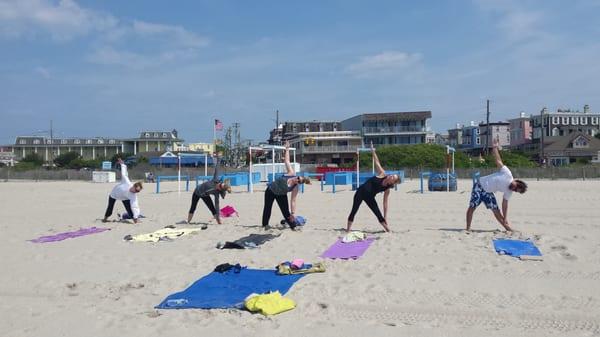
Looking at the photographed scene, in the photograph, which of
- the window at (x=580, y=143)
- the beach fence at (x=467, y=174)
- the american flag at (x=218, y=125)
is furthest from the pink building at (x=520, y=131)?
the american flag at (x=218, y=125)

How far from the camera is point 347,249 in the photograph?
325 inches

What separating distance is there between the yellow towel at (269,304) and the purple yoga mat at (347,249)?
2341 mm

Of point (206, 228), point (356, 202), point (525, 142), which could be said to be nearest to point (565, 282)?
point (356, 202)

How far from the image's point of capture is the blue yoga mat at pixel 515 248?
7512 millimetres

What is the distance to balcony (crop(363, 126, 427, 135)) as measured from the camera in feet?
248

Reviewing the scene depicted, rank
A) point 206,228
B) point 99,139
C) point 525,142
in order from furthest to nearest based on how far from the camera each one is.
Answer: point 99,139
point 525,142
point 206,228

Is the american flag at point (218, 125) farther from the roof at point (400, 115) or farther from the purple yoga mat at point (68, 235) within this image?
the roof at point (400, 115)

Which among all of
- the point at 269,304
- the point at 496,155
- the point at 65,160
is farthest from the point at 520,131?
the point at 269,304

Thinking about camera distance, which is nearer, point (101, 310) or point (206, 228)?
point (101, 310)

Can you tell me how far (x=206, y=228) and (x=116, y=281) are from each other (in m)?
4.14

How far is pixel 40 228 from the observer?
11836 millimetres

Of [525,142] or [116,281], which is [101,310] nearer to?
[116,281]

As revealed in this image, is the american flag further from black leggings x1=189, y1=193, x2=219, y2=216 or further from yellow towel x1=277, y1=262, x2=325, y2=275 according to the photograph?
yellow towel x1=277, y1=262, x2=325, y2=275

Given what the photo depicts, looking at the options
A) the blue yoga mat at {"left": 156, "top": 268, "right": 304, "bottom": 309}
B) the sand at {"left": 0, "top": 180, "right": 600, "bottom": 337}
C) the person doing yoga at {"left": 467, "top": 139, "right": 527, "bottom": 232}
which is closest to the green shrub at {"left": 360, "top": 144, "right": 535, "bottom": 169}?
the person doing yoga at {"left": 467, "top": 139, "right": 527, "bottom": 232}
